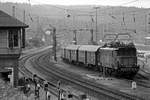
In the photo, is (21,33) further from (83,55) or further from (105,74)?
(83,55)

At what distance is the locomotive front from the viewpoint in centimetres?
3396

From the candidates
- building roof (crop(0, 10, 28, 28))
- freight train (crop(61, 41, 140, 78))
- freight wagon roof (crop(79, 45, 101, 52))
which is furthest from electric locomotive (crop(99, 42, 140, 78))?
building roof (crop(0, 10, 28, 28))

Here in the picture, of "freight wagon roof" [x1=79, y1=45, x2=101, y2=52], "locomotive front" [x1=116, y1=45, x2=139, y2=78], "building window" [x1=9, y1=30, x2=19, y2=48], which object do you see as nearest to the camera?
"building window" [x1=9, y1=30, x2=19, y2=48]

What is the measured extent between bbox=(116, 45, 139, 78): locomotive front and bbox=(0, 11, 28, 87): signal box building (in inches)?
413

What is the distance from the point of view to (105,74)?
38562 mm

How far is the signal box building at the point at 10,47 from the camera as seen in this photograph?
27688mm

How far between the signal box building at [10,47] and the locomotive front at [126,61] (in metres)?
10.5

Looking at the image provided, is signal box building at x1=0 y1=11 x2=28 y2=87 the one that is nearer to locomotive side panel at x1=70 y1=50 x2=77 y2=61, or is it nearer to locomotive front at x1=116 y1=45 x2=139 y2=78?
locomotive front at x1=116 y1=45 x2=139 y2=78

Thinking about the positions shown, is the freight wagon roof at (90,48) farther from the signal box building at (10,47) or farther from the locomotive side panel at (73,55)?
the signal box building at (10,47)

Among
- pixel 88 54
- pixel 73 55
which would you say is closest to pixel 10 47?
pixel 88 54

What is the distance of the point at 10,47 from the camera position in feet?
91.6

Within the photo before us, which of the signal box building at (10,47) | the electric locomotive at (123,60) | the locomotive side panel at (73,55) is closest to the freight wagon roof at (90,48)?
the locomotive side panel at (73,55)

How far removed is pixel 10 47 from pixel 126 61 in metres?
11.9

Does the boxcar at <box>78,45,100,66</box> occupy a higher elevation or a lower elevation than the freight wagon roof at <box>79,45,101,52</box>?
lower
